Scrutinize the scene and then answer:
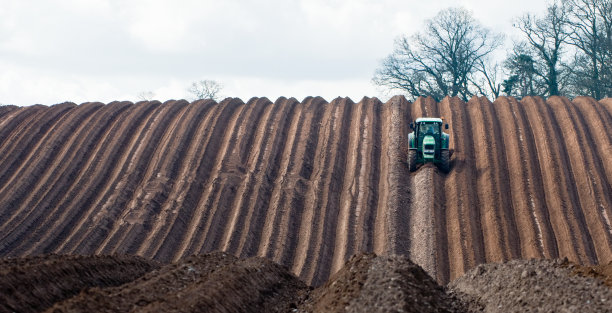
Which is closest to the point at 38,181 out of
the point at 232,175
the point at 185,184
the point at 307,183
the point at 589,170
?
the point at 185,184

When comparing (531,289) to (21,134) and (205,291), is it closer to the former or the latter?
(205,291)

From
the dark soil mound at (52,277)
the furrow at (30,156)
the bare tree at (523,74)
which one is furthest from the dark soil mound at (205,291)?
the bare tree at (523,74)

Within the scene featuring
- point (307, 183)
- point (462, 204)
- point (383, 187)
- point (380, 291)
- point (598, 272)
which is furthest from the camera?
point (307, 183)

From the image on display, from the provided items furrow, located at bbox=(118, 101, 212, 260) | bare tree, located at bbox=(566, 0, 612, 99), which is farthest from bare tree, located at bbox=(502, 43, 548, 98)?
furrow, located at bbox=(118, 101, 212, 260)

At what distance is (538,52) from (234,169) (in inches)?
1130

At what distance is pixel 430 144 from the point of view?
952 inches

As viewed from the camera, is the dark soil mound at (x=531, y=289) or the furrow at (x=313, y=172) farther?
the furrow at (x=313, y=172)

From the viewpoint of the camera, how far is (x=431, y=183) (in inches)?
922

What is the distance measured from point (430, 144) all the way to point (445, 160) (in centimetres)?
84

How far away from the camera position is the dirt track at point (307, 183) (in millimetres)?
20141

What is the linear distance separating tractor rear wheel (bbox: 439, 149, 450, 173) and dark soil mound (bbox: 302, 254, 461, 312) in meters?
11.4

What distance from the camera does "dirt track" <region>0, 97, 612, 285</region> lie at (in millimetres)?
20141

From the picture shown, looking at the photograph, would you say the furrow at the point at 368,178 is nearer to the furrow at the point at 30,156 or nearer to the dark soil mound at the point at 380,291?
the dark soil mound at the point at 380,291

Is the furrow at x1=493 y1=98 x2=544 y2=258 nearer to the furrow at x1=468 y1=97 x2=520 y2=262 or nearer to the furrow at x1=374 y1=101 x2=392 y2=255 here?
the furrow at x1=468 y1=97 x2=520 y2=262
